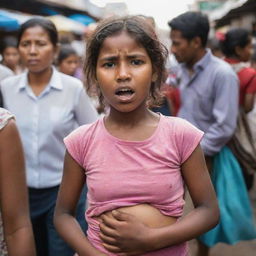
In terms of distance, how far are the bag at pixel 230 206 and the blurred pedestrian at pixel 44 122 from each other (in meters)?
1.05

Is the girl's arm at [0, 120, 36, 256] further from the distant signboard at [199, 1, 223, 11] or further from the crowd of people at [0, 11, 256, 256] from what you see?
the distant signboard at [199, 1, 223, 11]

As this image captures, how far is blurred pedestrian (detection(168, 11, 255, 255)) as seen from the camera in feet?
10.6

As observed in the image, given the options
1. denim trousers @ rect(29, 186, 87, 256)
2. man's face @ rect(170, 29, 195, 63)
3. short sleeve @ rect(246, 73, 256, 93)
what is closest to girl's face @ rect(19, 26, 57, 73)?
denim trousers @ rect(29, 186, 87, 256)

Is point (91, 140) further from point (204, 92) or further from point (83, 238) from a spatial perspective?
point (204, 92)

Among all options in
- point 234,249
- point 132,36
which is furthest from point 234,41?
point 132,36

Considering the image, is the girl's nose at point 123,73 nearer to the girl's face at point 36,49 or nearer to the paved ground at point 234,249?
the girl's face at point 36,49

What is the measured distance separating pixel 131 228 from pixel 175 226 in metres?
0.16

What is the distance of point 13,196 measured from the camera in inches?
64.1

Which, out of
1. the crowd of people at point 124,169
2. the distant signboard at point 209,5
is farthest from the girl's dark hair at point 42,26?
the distant signboard at point 209,5

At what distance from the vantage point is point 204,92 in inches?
130

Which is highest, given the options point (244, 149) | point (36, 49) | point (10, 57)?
point (36, 49)

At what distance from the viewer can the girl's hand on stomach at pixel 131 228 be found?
157 cm

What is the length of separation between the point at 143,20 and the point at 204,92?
5.15 ft

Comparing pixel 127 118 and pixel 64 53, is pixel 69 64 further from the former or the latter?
pixel 127 118
